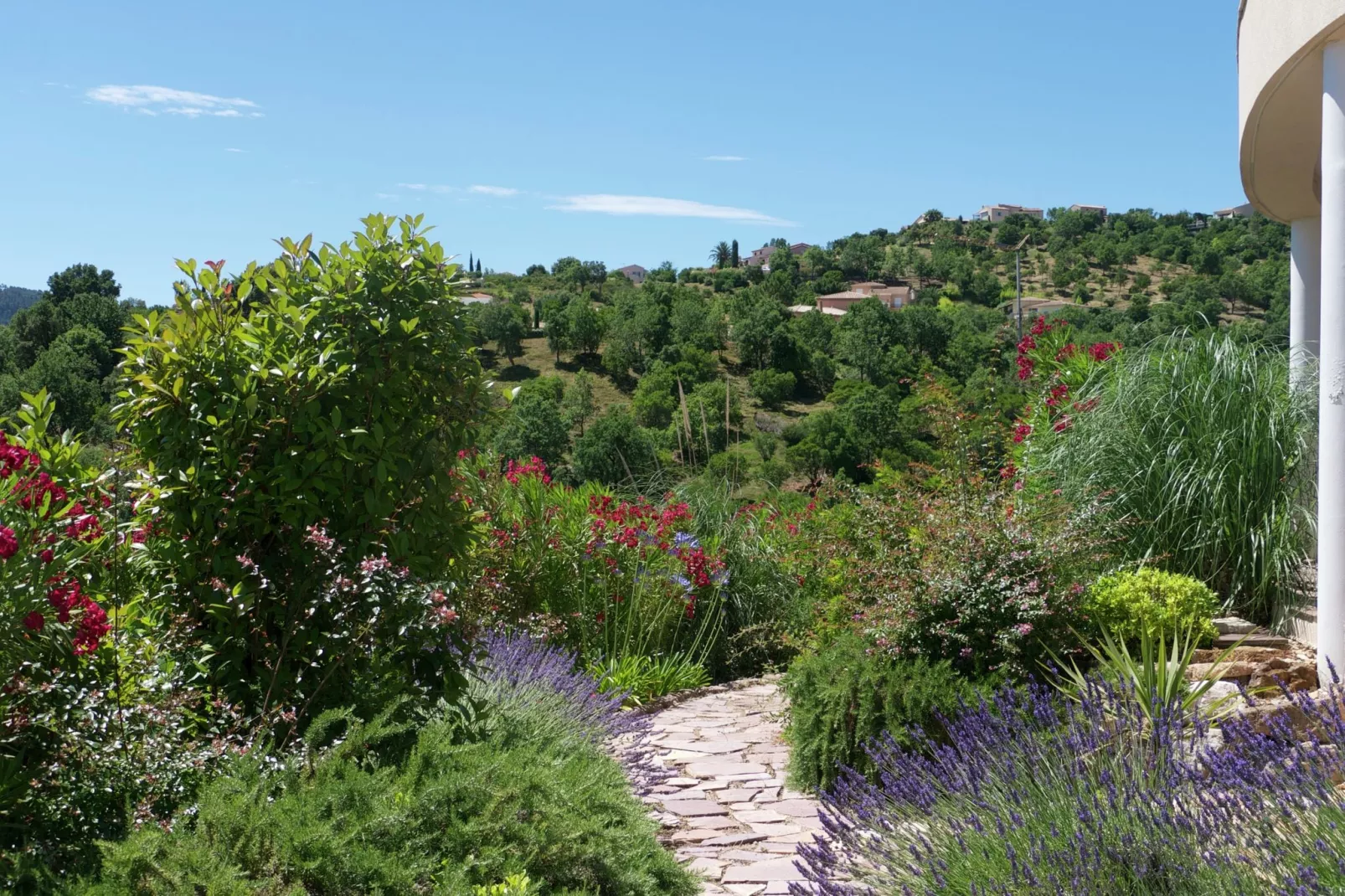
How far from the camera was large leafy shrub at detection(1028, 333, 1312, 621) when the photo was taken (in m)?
5.50

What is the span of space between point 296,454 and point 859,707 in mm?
2356

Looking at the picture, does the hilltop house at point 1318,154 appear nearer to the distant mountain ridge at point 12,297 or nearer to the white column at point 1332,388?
the white column at point 1332,388

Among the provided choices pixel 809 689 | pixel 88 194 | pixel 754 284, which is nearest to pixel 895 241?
pixel 754 284

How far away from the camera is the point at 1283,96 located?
5.42 m

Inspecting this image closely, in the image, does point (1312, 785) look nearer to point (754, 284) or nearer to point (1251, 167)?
point (1251, 167)

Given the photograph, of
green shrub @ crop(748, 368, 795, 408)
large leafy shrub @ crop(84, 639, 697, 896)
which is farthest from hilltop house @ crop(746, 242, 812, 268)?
large leafy shrub @ crop(84, 639, 697, 896)

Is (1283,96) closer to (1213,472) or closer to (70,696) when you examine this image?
(1213,472)

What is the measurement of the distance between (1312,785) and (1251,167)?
5979 mm

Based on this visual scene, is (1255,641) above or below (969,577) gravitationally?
below

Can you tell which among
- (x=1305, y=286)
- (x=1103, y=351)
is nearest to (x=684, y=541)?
(x=1103, y=351)

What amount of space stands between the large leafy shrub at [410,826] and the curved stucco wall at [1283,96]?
178 inches

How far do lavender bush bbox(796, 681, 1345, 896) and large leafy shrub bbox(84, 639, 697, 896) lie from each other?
0.67 meters

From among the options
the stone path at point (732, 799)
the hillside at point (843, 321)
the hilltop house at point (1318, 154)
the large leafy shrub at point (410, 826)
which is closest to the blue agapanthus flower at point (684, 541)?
the stone path at point (732, 799)

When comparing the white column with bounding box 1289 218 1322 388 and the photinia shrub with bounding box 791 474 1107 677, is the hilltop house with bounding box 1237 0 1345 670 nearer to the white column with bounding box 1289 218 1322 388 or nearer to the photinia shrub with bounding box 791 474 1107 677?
the white column with bounding box 1289 218 1322 388
